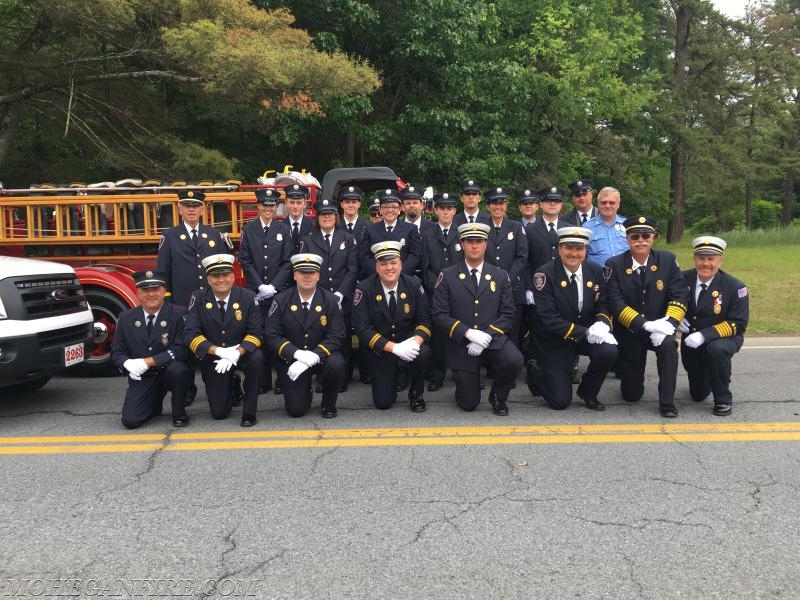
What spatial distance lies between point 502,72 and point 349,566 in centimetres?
1530

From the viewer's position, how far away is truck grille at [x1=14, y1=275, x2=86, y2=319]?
5.17 m

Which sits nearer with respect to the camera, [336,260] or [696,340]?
[696,340]

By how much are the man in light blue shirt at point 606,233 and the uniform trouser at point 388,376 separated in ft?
7.73

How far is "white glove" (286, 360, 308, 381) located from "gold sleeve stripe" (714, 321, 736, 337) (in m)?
3.42

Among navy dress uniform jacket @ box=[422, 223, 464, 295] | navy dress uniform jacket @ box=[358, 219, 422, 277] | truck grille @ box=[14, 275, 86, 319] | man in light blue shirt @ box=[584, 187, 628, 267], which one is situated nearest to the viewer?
truck grille @ box=[14, 275, 86, 319]

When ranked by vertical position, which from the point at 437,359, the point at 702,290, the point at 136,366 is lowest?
the point at 437,359

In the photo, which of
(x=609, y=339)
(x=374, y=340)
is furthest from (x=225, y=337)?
(x=609, y=339)

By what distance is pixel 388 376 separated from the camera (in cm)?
548

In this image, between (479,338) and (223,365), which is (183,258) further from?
(479,338)

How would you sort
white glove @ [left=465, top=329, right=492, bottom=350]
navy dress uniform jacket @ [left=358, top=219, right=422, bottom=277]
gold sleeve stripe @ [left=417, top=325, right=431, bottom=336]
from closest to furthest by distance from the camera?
white glove @ [left=465, top=329, right=492, bottom=350] → gold sleeve stripe @ [left=417, top=325, right=431, bottom=336] → navy dress uniform jacket @ [left=358, top=219, right=422, bottom=277]

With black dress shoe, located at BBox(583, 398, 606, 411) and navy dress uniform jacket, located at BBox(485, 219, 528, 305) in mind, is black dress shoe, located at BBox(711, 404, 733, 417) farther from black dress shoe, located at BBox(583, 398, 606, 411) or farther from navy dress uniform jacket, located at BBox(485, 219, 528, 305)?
navy dress uniform jacket, located at BBox(485, 219, 528, 305)

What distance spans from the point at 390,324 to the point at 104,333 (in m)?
3.19

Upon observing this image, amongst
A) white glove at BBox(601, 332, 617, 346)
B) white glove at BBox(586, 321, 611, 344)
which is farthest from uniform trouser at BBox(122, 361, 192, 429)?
white glove at BBox(601, 332, 617, 346)

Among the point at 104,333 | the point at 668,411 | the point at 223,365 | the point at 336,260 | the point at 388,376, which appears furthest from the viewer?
the point at 104,333
